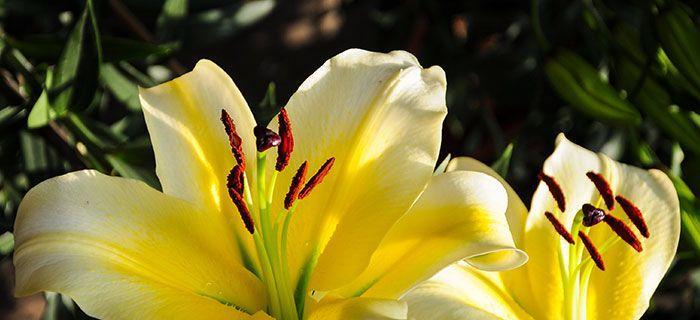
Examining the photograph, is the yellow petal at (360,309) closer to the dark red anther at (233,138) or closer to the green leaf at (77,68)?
the dark red anther at (233,138)

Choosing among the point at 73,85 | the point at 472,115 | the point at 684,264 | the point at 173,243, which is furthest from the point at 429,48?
the point at 173,243

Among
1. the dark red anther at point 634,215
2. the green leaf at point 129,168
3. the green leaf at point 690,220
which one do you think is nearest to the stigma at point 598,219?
the dark red anther at point 634,215

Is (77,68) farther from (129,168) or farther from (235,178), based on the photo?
(235,178)

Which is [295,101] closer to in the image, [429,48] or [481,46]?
[429,48]

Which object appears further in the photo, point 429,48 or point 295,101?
point 429,48

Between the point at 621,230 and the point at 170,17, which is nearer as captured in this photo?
the point at 621,230

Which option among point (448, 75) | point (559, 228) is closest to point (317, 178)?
point (559, 228)

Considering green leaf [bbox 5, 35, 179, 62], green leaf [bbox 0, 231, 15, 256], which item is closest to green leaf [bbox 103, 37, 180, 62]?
green leaf [bbox 5, 35, 179, 62]
